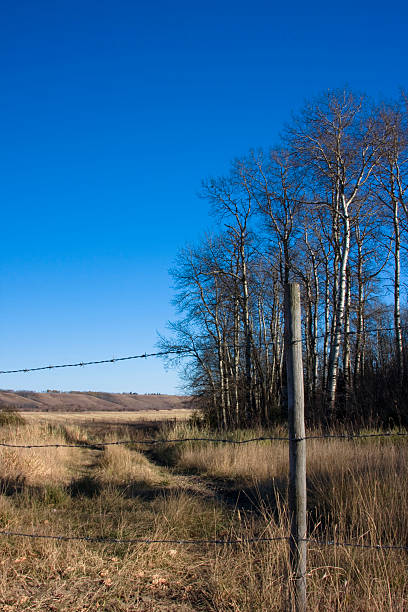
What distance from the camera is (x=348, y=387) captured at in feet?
51.4

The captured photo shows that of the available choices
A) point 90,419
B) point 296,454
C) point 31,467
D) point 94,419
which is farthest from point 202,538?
point 90,419

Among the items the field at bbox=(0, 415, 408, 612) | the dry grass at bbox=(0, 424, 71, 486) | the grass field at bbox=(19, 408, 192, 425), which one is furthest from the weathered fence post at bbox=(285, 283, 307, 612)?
the grass field at bbox=(19, 408, 192, 425)

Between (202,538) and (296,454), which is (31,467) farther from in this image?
(296,454)

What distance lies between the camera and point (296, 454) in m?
3.43

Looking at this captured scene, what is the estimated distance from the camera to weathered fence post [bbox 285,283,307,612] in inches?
131

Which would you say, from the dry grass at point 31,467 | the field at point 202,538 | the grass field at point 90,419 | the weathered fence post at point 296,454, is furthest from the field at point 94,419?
the weathered fence post at point 296,454

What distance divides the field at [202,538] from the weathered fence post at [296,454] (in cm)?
19

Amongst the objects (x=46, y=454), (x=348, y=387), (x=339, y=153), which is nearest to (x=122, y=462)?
(x=46, y=454)

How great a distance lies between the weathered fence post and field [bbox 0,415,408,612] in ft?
0.64

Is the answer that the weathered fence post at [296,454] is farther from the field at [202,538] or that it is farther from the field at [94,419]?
the field at [94,419]

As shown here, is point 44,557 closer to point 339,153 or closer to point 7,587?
point 7,587

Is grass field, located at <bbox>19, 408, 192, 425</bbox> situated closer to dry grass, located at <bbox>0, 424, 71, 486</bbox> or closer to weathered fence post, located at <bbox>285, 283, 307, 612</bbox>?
dry grass, located at <bbox>0, 424, 71, 486</bbox>

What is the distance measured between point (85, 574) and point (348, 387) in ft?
41.4

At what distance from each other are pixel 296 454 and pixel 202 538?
2464 mm
